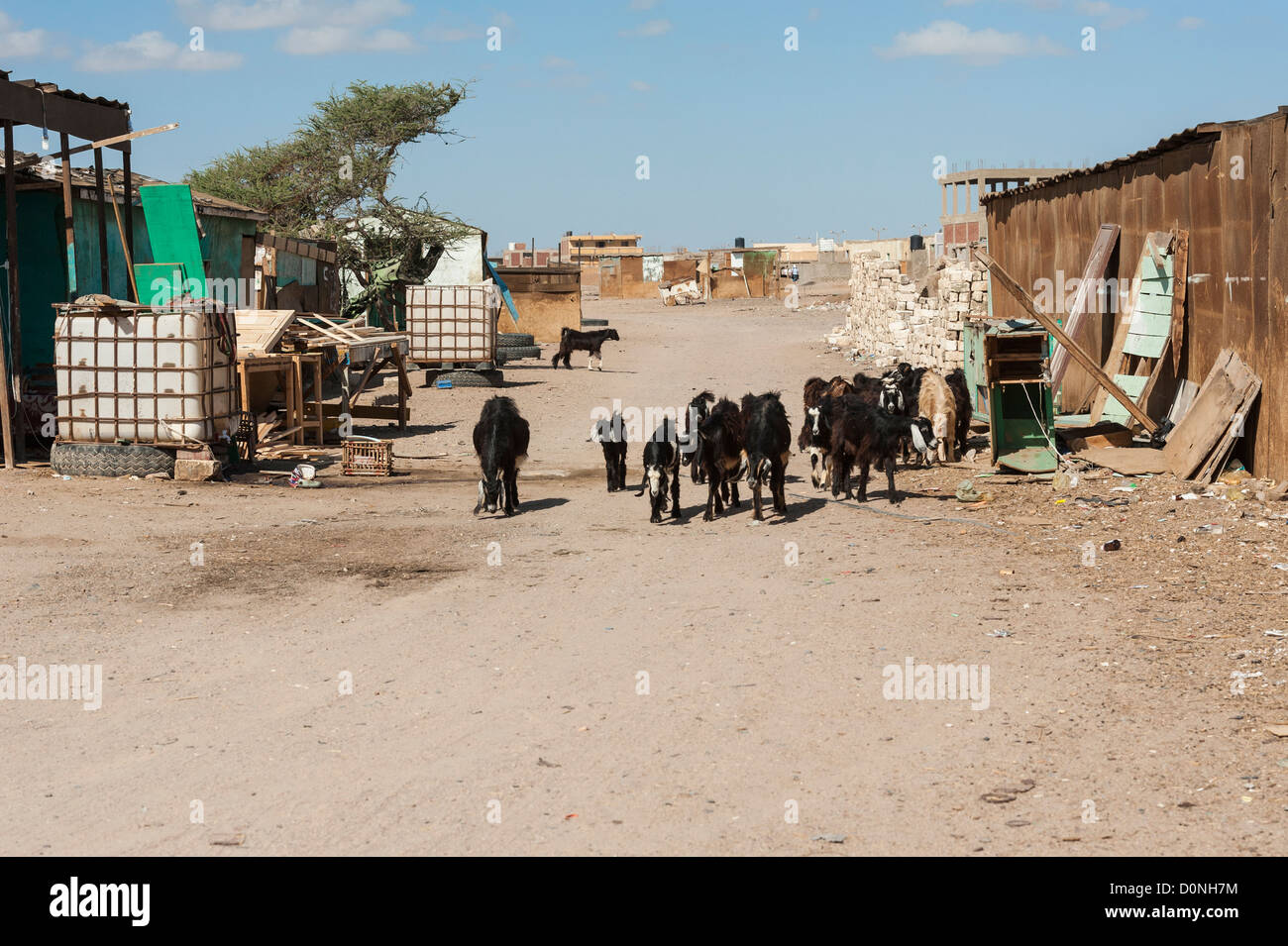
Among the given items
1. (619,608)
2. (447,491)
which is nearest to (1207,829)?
(619,608)

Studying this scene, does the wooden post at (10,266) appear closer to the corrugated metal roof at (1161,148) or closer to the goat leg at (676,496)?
the goat leg at (676,496)

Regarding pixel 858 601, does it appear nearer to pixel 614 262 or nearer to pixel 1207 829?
pixel 1207 829

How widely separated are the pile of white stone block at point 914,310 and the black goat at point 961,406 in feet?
14.6

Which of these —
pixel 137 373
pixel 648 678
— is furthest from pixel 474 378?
pixel 648 678

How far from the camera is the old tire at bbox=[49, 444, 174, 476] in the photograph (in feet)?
50.0

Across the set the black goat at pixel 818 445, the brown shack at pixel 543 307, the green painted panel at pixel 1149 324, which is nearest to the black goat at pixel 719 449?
the black goat at pixel 818 445

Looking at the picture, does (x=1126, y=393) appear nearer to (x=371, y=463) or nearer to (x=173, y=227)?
(x=371, y=463)

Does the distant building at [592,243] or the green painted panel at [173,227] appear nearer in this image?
the green painted panel at [173,227]

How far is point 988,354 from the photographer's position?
558 inches

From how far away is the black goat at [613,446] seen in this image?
14406 millimetres

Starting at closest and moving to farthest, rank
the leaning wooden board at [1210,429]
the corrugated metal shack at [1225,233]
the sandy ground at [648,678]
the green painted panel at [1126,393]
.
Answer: the sandy ground at [648,678], the corrugated metal shack at [1225,233], the leaning wooden board at [1210,429], the green painted panel at [1126,393]

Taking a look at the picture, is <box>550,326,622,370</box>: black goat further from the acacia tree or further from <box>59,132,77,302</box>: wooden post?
<box>59,132,77,302</box>: wooden post

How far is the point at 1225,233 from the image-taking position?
13062mm

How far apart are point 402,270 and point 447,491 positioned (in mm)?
21560
